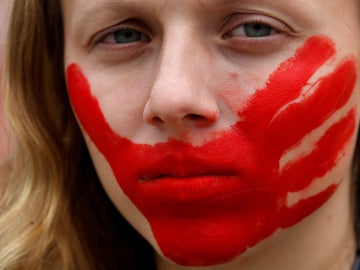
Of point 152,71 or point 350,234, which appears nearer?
point 152,71

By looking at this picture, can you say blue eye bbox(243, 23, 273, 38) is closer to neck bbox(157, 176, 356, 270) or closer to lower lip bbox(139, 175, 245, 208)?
lower lip bbox(139, 175, 245, 208)

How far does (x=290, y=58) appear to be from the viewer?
4.95ft

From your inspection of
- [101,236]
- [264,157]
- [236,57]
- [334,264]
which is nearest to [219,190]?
[264,157]

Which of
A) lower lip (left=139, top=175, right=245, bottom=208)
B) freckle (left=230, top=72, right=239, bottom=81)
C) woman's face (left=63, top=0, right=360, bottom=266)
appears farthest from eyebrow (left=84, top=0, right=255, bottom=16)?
lower lip (left=139, top=175, right=245, bottom=208)

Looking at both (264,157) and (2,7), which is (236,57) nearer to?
(264,157)

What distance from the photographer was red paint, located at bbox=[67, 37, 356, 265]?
58.1 inches

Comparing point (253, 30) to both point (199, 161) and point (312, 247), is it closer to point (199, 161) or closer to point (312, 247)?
point (199, 161)

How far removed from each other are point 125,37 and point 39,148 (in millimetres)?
491

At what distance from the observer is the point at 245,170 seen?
4.83ft

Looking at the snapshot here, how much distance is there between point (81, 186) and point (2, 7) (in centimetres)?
64

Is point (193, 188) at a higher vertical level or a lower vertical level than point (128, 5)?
lower

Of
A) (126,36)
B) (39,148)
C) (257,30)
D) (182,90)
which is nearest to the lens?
(182,90)

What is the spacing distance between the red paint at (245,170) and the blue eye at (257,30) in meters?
0.08

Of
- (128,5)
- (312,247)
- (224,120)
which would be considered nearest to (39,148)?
(128,5)
